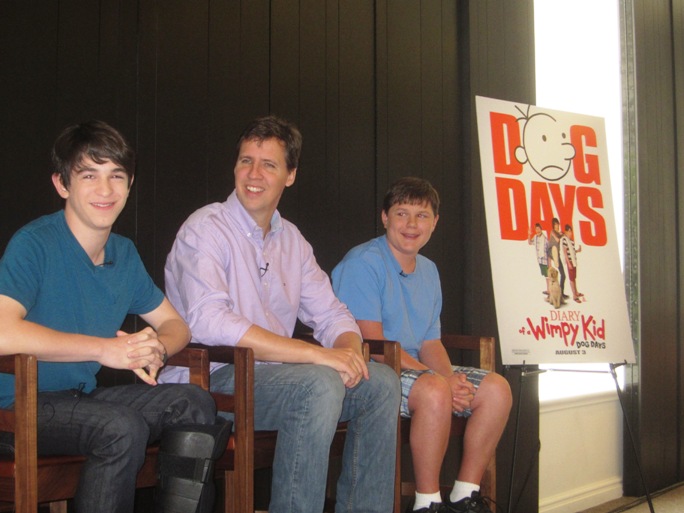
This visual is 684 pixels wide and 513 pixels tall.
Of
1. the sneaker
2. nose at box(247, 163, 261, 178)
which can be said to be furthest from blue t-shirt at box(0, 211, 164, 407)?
the sneaker

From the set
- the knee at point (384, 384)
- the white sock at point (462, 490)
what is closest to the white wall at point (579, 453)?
the white sock at point (462, 490)

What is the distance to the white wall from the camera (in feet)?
12.1

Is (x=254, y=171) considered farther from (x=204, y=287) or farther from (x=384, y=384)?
(x=384, y=384)

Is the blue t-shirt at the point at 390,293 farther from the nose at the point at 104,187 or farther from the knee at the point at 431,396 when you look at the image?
the nose at the point at 104,187

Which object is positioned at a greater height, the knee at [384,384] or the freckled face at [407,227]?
the freckled face at [407,227]

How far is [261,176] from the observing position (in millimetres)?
2232

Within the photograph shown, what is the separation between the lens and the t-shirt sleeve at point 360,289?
255cm

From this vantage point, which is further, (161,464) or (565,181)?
(565,181)

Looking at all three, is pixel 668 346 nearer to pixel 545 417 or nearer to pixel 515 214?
pixel 545 417

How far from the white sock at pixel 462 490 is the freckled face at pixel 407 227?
81cm

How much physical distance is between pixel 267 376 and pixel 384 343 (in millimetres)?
488

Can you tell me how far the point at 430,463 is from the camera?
2305mm

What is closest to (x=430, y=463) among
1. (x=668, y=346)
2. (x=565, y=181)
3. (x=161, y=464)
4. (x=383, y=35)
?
(x=161, y=464)

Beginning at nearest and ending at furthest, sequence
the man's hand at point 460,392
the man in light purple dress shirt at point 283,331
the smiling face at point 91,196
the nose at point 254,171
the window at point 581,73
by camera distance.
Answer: the smiling face at point 91,196 → the man in light purple dress shirt at point 283,331 → the nose at point 254,171 → the man's hand at point 460,392 → the window at point 581,73
